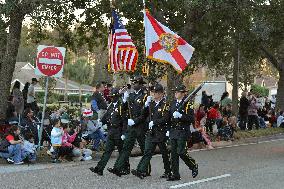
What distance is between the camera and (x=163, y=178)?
41.3ft

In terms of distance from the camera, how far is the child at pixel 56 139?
50.0 ft

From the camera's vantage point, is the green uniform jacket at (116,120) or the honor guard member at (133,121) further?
the green uniform jacket at (116,120)

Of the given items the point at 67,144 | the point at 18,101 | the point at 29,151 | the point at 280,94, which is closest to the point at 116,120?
the point at 67,144

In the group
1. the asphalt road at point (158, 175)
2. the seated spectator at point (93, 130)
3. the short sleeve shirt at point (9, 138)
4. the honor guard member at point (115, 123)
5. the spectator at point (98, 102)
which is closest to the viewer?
the asphalt road at point (158, 175)

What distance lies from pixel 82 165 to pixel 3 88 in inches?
207

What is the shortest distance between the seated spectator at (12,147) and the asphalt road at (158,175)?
0.37 meters

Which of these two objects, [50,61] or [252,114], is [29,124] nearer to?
[50,61]

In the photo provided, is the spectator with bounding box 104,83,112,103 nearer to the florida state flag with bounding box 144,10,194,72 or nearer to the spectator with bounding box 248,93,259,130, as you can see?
the florida state flag with bounding box 144,10,194,72

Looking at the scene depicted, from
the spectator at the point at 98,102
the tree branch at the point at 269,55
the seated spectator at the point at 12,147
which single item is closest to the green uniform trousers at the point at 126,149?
the seated spectator at the point at 12,147

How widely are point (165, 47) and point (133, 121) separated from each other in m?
3.47

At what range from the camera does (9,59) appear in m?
19.0

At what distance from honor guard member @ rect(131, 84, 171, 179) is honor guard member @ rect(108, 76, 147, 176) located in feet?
0.62

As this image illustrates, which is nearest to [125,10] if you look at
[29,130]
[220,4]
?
[220,4]

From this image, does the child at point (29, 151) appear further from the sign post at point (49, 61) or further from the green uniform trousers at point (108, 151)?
the green uniform trousers at point (108, 151)
